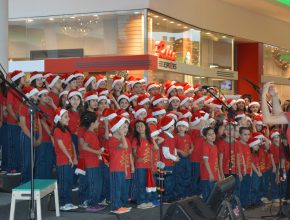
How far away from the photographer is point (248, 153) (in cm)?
978

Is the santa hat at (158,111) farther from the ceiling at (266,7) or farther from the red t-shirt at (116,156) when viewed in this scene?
the ceiling at (266,7)

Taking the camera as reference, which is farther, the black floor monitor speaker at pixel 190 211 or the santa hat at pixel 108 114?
the santa hat at pixel 108 114

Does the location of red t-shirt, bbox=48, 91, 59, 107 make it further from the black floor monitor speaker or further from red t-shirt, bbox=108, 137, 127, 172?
the black floor monitor speaker

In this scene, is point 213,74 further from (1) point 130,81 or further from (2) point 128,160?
(2) point 128,160

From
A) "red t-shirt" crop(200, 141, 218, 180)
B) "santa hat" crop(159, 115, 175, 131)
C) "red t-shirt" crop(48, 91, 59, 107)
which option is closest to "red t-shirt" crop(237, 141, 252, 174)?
"red t-shirt" crop(200, 141, 218, 180)

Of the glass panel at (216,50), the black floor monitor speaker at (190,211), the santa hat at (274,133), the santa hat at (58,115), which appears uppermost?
the glass panel at (216,50)

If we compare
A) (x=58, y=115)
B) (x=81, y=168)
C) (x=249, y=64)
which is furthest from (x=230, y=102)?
(x=249, y=64)

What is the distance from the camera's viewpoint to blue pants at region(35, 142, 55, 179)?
26.9ft

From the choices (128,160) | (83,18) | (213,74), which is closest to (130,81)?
(128,160)

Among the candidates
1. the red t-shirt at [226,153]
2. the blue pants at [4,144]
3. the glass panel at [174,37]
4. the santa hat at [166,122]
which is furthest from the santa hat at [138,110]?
the glass panel at [174,37]

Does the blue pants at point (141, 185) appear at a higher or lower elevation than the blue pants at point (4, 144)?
lower

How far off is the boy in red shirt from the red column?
40.3ft

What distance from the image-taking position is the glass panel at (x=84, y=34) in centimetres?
1426

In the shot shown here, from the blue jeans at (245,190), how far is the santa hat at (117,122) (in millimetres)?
2972
